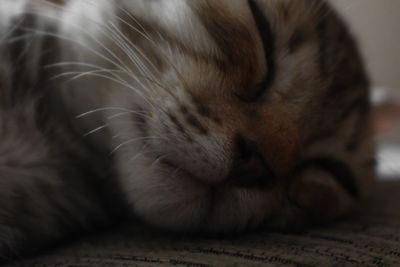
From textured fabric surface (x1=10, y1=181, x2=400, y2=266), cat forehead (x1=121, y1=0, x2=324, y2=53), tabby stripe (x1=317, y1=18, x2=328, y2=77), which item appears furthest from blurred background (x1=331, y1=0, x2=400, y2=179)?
textured fabric surface (x1=10, y1=181, x2=400, y2=266)

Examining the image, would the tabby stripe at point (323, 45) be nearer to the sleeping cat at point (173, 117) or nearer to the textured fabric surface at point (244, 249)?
the sleeping cat at point (173, 117)

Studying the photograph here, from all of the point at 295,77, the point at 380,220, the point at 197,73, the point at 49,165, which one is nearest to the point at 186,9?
the point at 197,73

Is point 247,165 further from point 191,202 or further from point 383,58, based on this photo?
point 383,58

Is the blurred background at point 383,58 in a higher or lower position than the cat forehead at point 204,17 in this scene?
higher

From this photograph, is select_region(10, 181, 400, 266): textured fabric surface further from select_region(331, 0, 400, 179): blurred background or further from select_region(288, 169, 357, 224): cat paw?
select_region(331, 0, 400, 179): blurred background

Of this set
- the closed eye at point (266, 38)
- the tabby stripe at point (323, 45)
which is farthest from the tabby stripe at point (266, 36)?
the tabby stripe at point (323, 45)

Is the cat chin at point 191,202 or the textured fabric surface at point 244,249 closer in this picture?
the textured fabric surface at point 244,249
